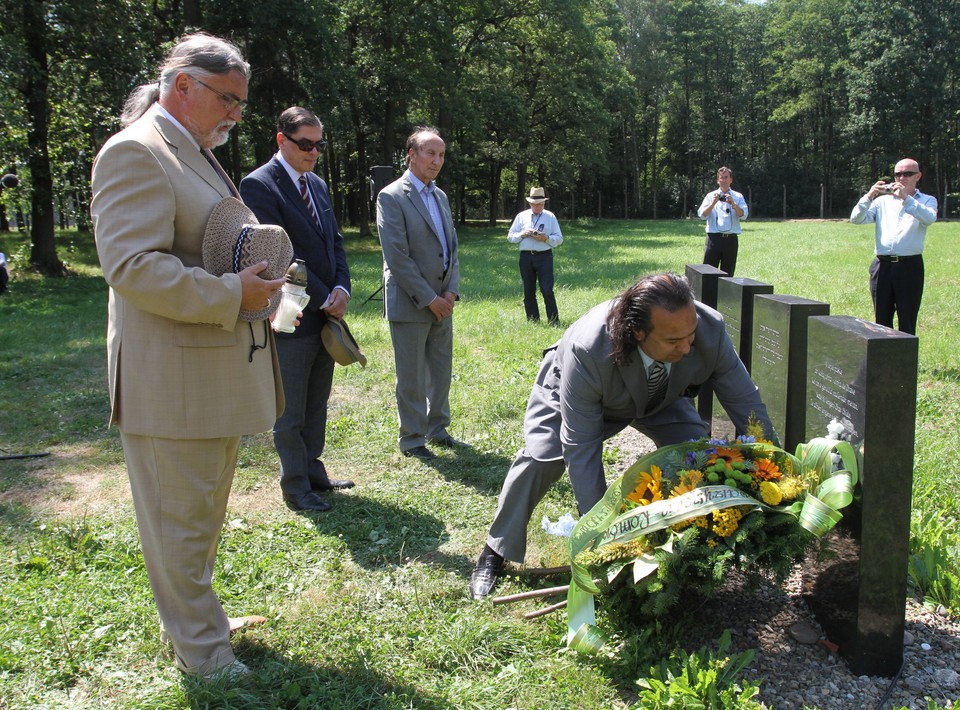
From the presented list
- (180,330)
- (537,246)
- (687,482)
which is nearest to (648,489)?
(687,482)

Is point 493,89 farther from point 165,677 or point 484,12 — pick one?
point 165,677

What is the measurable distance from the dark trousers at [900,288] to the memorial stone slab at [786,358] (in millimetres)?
3665

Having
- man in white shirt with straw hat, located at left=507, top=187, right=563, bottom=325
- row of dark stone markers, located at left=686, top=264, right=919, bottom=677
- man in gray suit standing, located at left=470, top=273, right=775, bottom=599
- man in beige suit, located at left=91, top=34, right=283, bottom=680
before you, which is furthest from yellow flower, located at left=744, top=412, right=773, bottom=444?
man in white shirt with straw hat, located at left=507, top=187, right=563, bottom=325

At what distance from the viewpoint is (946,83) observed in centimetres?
4988

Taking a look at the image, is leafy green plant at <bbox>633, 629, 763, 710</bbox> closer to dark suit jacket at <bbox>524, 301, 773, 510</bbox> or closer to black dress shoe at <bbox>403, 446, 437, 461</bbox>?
dark suit jacket at <bbox>524, 301, 773, 510</bbox>

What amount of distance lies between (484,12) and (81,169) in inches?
777

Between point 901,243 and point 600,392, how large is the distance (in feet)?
17.8

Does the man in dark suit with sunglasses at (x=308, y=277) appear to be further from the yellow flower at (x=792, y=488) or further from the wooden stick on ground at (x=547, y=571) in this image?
the yellow flower at (x=792, y=488)

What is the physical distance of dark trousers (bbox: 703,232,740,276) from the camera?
11.4 metres

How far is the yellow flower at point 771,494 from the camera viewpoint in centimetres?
292

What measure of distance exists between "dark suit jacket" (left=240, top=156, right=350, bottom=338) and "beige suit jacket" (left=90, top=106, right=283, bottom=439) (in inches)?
62.5

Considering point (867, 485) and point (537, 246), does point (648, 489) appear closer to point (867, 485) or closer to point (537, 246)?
point (867, 485)

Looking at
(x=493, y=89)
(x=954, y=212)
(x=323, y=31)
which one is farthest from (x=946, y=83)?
(x=323, y=31)

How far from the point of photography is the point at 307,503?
472 centimetres
